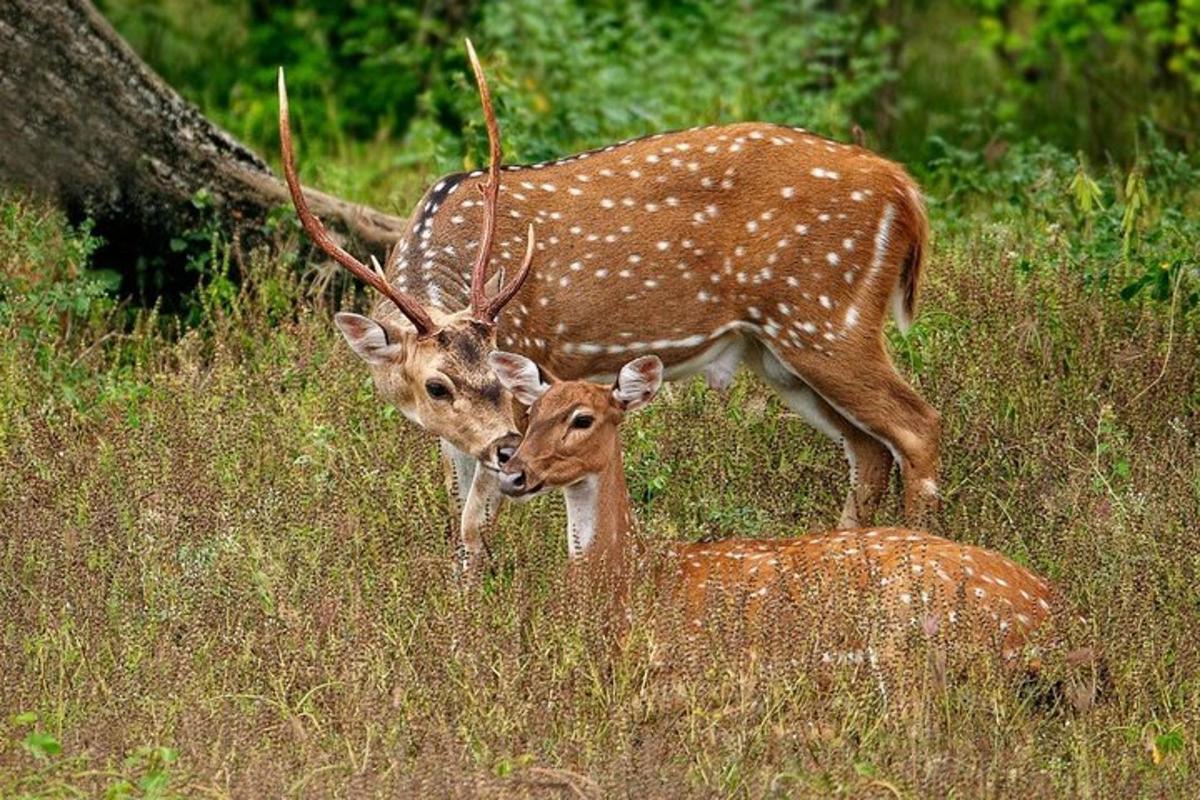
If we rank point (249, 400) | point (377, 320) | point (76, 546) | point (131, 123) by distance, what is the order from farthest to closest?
point (131, 123), point (249, 400), point (377, 320), point (76, 546)

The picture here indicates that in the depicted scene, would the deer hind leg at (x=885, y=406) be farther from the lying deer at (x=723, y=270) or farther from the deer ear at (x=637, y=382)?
the deer ear at (x=637, y=382)

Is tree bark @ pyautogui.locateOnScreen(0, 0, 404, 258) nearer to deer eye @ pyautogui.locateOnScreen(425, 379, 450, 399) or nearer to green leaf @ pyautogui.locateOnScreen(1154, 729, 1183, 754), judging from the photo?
deer eye @ pyautogui.locateOnScreen(425, 379, 450, 399)

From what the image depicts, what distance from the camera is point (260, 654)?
5996mm

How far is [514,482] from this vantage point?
6203 mm

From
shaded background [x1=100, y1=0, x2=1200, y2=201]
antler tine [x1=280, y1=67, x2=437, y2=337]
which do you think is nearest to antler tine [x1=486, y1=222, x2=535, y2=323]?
antler tine [x1=280, y1=67, x2=437, y2=337]

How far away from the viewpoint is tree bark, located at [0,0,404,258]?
860 cm

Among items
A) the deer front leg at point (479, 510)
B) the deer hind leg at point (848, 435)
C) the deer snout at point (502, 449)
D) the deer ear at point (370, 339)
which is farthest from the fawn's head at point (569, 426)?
the deer hind leg at point (848, 435)

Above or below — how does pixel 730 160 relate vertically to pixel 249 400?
above

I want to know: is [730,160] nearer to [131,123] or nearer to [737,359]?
[737,359]

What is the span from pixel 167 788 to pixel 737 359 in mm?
2972

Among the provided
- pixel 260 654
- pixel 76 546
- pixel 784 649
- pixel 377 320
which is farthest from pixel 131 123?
pixel 784 649

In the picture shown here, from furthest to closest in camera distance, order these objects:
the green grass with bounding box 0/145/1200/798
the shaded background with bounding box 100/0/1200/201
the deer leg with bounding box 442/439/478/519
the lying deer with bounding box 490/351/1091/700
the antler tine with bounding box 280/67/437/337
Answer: the shaded background with bounding box 100/0/1200/201
the deer leg with bounding box 442/439/478/519
the antler tine with bounding box 280/67/437/337
the lying deer with bounding box 490/351/1091/700
the green grass with bounding box 0/145/1200/798

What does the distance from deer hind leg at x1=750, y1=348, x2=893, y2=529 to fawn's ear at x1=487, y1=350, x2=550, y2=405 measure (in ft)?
3.97

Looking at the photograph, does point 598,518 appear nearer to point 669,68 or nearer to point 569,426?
point 569,426
